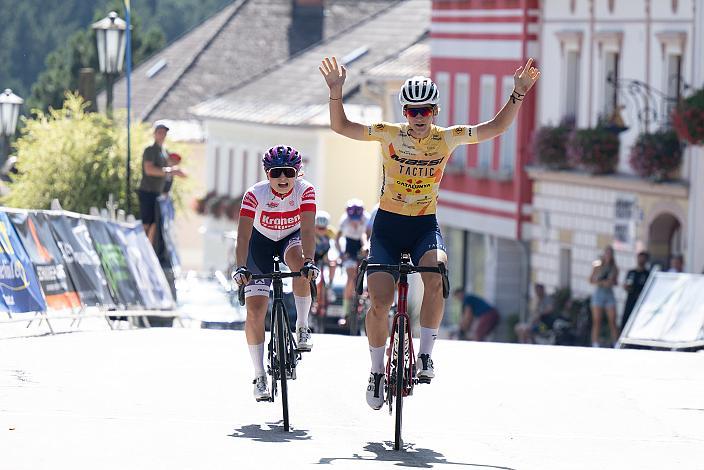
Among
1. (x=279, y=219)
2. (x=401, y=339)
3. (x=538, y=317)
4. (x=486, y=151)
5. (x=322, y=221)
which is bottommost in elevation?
(x=538, y=317)

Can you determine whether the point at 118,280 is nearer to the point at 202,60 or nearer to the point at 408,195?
the point at 408,195

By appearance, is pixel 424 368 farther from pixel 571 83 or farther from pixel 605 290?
pixel 571 83

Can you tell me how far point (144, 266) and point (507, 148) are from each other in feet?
89.1

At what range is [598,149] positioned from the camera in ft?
143

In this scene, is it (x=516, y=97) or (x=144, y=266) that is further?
(x=144, y=266)

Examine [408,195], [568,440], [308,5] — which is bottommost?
[568,440]

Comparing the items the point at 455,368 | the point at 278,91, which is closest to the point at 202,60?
the point at 278,91

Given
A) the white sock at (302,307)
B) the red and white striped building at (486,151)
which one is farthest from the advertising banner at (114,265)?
the red and white striped building at (486,151)

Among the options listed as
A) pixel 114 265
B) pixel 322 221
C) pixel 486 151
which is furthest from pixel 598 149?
pixel 114 265

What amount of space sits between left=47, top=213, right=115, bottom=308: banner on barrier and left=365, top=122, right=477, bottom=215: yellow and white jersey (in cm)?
846

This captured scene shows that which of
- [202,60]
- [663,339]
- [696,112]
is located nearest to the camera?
[663,339]

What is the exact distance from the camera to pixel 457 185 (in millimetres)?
54875

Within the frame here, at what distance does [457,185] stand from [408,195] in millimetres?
40790

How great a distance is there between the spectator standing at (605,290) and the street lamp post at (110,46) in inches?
307
